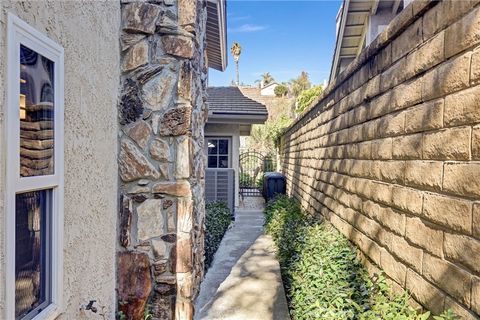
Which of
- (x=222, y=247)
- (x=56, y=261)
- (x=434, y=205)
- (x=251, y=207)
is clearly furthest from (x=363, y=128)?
(x=251, y=207)

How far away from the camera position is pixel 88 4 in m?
2.40

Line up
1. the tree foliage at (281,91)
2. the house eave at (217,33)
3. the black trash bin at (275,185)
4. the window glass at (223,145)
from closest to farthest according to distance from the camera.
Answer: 1. the house eave at (217,33)
2. the window glass at (223,145)
3. the black trash bin at (275,185)
4. the tree foliage at (281,91)

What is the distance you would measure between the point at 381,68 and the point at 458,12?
1.07 metres

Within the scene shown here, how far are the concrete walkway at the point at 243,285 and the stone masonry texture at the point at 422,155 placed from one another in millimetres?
1242

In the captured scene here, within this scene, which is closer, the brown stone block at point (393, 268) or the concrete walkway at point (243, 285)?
the brown stone block at point (393, 268)

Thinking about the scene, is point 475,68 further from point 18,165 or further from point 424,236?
point 18,165

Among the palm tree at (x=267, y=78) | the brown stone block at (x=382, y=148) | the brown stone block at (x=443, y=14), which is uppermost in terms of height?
the palm tree at (x=267, y=78)

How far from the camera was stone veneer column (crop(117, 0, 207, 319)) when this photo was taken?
3.21 meters

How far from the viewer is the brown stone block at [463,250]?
61.4 inches

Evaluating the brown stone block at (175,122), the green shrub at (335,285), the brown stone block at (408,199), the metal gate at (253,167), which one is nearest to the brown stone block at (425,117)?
the brown stone block at (408,199)

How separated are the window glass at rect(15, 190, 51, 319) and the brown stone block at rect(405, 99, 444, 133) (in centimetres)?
221

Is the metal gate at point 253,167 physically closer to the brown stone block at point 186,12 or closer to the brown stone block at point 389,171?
the brown stone block at point 186,12

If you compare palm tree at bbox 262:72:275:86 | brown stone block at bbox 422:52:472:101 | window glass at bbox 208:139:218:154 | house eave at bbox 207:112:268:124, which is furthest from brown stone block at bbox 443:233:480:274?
palm tree at bbox 262:72:275:86

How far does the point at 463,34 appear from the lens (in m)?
1.70
